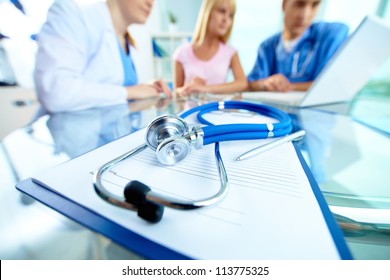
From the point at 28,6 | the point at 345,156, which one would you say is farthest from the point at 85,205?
the point at 28,6

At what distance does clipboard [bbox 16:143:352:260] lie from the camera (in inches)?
5.0

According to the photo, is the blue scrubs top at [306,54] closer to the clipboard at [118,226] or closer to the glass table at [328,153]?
the glass table at [328,153]

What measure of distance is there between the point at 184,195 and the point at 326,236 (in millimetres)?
118

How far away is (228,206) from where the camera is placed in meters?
0.17

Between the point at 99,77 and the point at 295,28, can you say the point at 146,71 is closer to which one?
the point at 99,77

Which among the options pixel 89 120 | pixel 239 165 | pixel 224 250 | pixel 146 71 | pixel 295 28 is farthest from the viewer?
pixel 146 71

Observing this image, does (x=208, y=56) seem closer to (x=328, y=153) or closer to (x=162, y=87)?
(x=162, y=87)

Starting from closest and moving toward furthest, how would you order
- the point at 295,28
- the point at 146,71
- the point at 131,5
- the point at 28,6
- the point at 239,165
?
the point at 239,165 < the point at 28,6 < the point at 131,5 < the point at 295,28 < the point at 146,71

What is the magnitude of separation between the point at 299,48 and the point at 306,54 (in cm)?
6

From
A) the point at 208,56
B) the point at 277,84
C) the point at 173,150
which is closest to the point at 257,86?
the point at 277,84

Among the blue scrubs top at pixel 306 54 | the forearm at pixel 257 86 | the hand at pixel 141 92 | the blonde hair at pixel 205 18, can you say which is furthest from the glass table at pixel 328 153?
the blonde hair at pixel 205 18

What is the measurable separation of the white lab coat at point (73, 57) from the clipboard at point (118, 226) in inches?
19.7

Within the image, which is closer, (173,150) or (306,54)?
(173,150)

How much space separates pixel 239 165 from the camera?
239 mm
